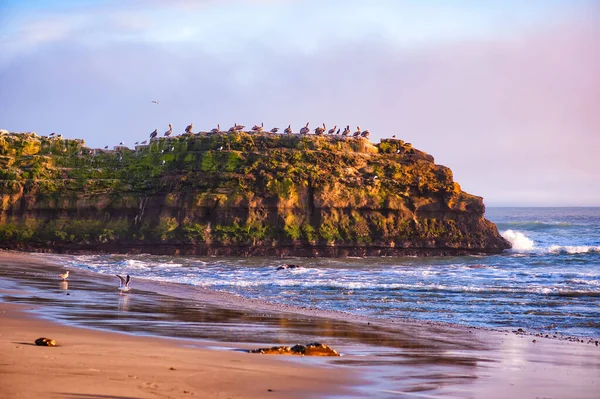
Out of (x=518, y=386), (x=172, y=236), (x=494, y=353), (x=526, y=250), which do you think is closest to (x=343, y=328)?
(x=494, y=353)

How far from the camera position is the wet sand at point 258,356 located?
10609mm

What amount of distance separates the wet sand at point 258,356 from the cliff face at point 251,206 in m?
31.2

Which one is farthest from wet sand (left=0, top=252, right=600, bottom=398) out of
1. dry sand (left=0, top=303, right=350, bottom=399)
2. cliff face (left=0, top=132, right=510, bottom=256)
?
cliff face (left=0, top=132, right=510, bottom=256)

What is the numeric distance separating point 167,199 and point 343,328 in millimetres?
38589

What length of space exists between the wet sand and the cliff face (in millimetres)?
31167

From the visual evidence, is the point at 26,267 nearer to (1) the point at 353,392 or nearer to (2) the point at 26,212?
(2) the point at 26,212

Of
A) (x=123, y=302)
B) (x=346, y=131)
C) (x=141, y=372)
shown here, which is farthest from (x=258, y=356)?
(x=346, y=131)

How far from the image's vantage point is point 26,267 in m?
36.2

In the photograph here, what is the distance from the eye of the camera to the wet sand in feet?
34.8

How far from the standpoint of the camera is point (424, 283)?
33.9 meters

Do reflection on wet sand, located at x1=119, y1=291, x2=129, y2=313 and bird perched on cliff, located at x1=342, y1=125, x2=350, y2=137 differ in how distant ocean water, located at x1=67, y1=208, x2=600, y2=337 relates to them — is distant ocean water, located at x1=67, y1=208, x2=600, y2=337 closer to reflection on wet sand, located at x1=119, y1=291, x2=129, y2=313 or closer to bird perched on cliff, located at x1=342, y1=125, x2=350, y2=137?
reflection on wet sand, located at x1=119, y1=291, x2=129, y2=313

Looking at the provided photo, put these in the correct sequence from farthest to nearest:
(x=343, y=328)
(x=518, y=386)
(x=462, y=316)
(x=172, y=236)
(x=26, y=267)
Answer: (x=172, y=236)
(x=26, y=267)
(x=462, y=316)
(x=343, y=328)
(x=518, y=386)

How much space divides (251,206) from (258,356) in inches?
1648

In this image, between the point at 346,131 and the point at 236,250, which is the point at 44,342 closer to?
the point at 236,250
